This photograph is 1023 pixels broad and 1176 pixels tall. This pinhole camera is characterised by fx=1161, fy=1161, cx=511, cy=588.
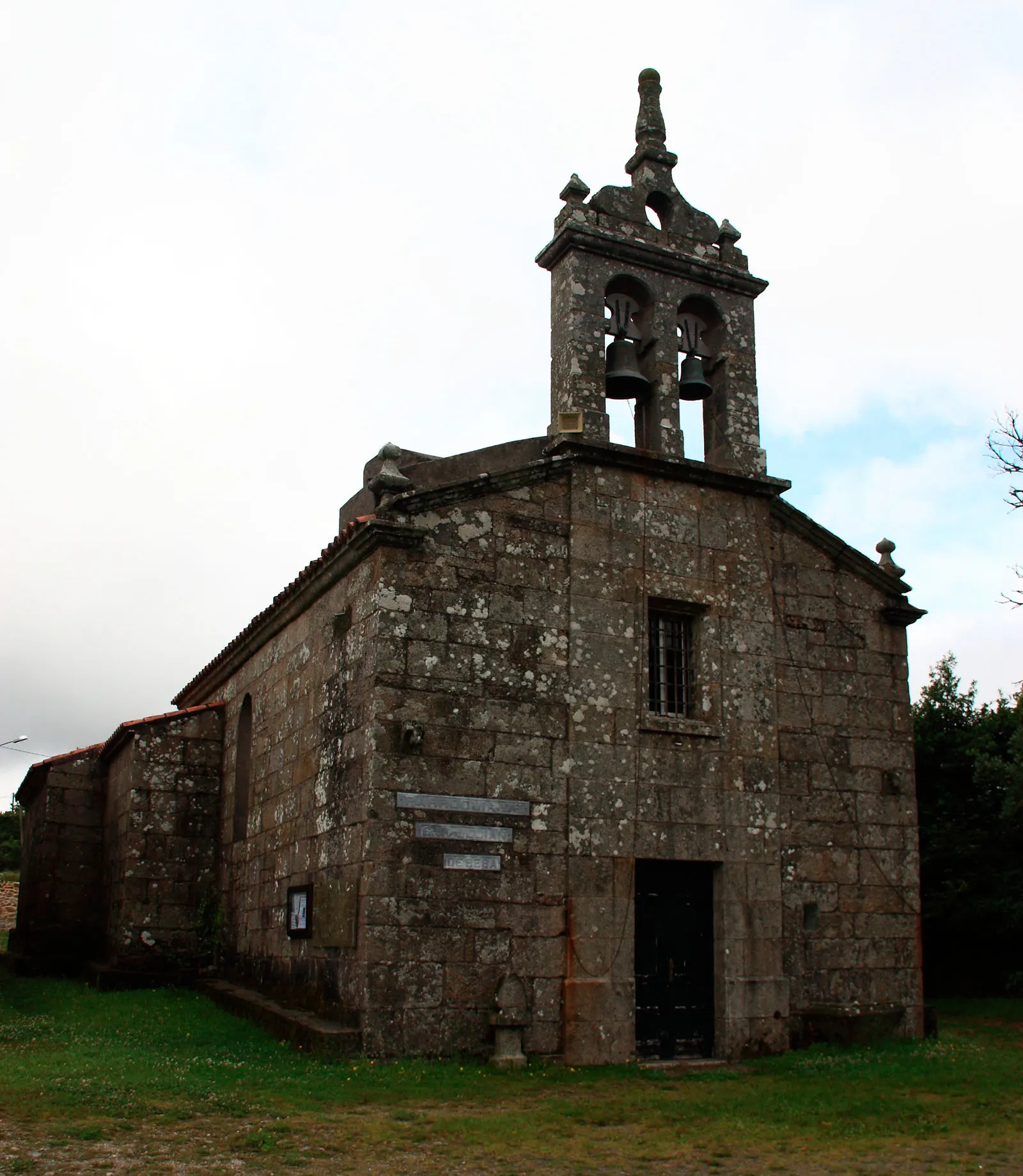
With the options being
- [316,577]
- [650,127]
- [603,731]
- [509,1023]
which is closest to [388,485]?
[316,577]

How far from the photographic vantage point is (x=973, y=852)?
70.3 ft

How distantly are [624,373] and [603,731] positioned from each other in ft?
13.2

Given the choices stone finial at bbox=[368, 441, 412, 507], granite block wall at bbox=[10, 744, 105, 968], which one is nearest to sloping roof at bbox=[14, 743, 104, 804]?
granite block wall at bbox=[10, 744, 105, 968]

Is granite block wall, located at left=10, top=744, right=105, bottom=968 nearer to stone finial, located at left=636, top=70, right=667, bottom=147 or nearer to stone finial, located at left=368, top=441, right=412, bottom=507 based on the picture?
stone finial, located at left=368, top=441, right=412, bottom=507

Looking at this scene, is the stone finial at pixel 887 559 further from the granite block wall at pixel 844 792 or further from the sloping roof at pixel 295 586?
→ the sloping roof at pixel 295 586

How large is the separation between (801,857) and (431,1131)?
579 centimetres

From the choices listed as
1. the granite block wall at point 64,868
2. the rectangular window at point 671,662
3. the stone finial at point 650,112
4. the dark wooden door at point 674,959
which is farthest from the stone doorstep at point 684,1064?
the stone finial at point 650,112

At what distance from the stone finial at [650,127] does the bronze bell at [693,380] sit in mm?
2340

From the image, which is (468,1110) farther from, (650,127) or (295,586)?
(650,127)

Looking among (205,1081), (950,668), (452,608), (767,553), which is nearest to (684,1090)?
(205,1081)

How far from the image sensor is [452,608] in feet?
36.5

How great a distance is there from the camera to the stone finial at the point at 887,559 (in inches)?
538

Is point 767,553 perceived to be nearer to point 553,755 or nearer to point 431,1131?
point 553,755

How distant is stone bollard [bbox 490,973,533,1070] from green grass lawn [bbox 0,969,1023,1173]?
0.20 metres
